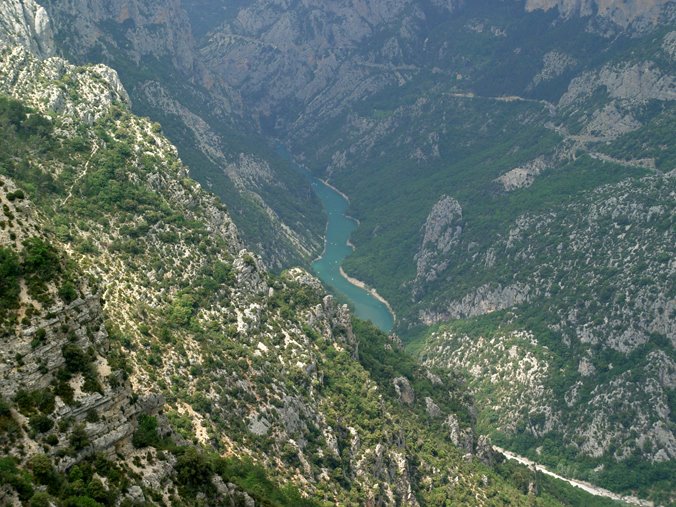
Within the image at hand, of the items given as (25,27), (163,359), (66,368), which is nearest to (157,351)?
(163,359)

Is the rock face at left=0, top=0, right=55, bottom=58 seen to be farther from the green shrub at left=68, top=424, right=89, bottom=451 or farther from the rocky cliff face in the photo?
the green shrub at left=68, top=424, right=89, bottom=451

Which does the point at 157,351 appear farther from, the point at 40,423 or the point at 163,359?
the point at 40,423

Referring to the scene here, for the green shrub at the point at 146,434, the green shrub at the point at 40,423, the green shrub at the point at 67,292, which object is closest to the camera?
the green shrub at the point at 40,423

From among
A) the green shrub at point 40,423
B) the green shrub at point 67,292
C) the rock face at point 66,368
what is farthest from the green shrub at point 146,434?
the green shrub at point 67,292

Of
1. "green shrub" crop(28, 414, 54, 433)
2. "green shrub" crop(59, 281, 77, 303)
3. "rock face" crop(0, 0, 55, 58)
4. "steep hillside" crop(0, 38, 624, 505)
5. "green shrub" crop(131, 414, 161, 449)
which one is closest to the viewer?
"green shrub" crop(28, 414, 54, 433)

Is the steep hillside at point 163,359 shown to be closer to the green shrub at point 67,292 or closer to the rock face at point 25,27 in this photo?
the green shrub at point 67,292

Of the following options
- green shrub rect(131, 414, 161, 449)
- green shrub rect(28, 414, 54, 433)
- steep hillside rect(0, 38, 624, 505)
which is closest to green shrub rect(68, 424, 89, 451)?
steep hillside rect(0, 38, 624, 505)

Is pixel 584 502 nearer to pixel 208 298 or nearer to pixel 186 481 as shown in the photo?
pixel 208 298

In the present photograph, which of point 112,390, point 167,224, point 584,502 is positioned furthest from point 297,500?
point 584,502
